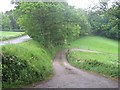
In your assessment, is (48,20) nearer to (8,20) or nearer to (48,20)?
(48,20)

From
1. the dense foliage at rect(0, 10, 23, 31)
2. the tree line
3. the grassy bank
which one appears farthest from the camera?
the dense foliage at rect(0, 10, 23, 31)

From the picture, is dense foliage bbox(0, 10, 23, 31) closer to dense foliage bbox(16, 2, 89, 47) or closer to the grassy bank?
dense foliage bbox(16, 2, 89, 47)

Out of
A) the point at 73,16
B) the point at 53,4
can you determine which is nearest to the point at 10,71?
the point at 53,4

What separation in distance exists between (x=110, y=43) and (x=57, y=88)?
47751 mm

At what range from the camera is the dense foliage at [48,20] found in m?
27.1

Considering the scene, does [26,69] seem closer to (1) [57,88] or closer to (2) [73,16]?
(1) [57,88]

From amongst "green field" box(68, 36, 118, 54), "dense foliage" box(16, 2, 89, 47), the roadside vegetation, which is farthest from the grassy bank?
"green field" box(68, 36, 118, 54)

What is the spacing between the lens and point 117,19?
47.3 feet

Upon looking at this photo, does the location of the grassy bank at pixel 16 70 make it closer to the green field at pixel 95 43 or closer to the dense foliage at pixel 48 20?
the dense foliage at pixel 48 20

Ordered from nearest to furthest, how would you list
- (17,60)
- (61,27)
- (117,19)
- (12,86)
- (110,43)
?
1. (12,86)
2. (17,60)
3. (117,19)
4. (61,27)
5. (110,43)

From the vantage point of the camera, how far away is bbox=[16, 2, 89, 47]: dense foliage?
88.9 ft

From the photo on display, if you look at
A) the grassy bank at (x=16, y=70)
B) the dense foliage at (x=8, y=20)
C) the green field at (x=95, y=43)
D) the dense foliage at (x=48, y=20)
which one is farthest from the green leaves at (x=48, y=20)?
the green field at (x=95, y=43)

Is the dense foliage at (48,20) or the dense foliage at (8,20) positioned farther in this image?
the dense foliage at (8,20)

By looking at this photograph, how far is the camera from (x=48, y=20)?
2834 centimetres
